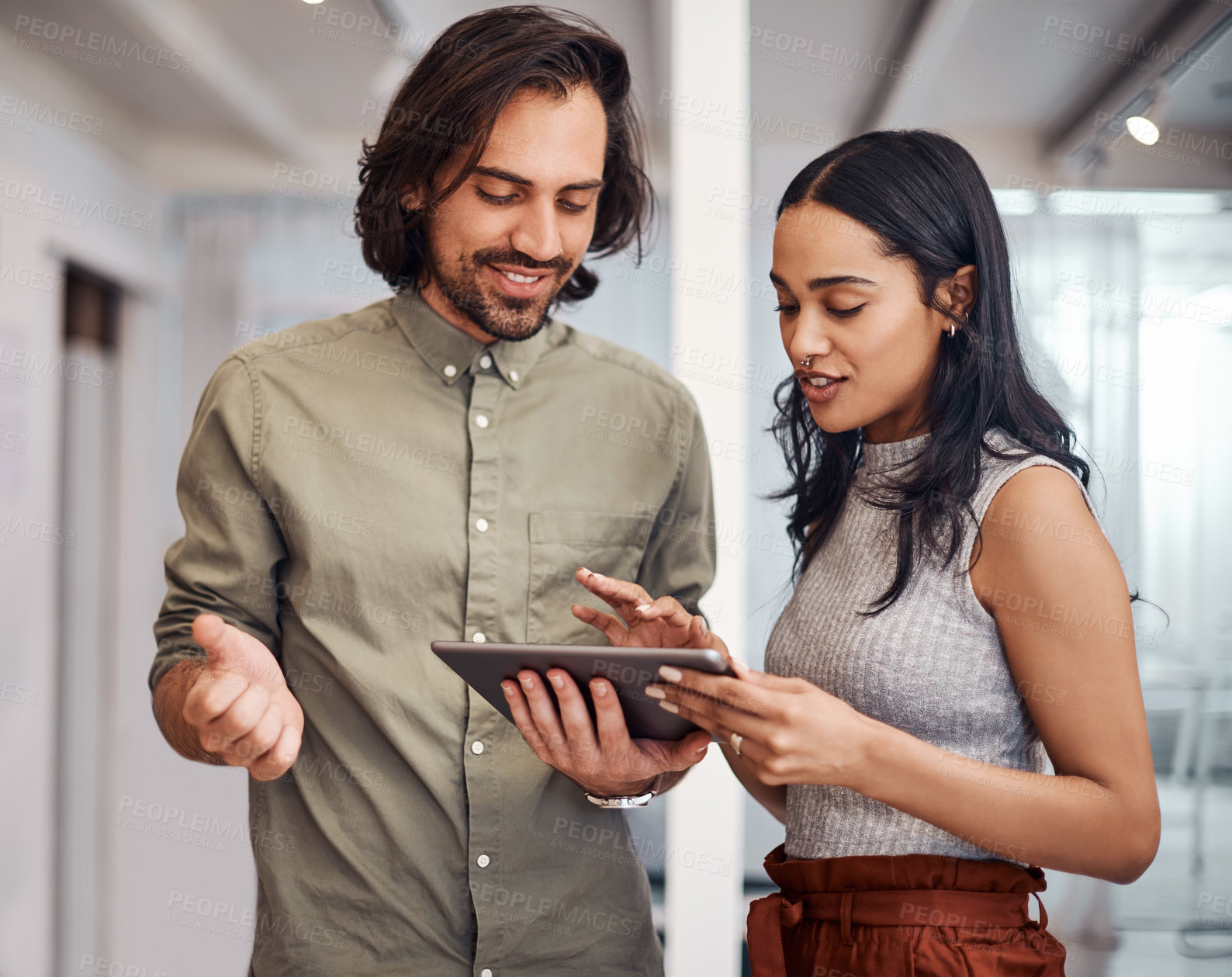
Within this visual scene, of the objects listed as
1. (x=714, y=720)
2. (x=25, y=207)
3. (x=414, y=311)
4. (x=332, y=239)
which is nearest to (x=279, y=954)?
(x=714, y=720)

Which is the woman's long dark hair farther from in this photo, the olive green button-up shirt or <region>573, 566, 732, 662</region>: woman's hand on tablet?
the olive green button-up shirt

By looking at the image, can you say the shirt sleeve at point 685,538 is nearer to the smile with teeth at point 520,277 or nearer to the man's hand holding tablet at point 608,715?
the man's hand holding tablet at point 608,715

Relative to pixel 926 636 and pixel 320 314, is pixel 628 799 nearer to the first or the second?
pixel 926 636

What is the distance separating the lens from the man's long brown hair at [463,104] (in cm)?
128

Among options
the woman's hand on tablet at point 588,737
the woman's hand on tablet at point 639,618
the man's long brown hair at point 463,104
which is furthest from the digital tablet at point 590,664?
the man's long brown hair at point 463,104

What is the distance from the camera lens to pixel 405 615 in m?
1.25

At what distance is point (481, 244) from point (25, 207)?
6.58 feet

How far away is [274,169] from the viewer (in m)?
3.51

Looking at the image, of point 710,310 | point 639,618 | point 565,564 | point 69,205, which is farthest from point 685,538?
point 69,205

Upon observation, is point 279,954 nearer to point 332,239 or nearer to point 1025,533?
point 1025,533

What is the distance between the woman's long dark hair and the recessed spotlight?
1.88 m

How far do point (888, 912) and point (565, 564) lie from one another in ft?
1.90

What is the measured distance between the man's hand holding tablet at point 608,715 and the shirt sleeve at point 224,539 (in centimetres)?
43

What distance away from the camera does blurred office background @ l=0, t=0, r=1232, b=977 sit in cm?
258
